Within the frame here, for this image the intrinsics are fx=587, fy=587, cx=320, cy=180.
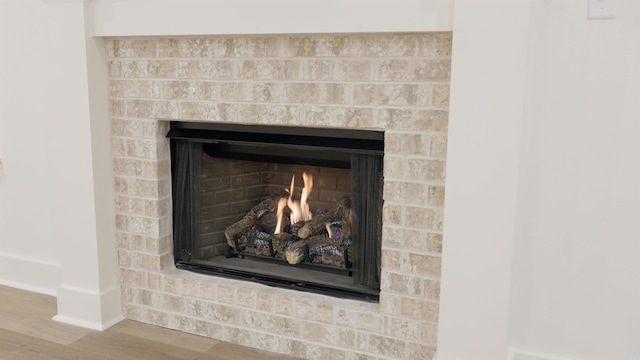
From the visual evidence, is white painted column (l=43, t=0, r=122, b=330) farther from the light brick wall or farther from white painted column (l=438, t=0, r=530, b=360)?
A: white painted column (l=438, t=0, r=530, b=360)

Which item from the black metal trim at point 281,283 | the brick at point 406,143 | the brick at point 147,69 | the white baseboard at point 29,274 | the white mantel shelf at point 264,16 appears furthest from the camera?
the white baseboard at point 29,274

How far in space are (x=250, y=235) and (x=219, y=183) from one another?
0.28m

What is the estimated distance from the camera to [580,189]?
1.90 meters

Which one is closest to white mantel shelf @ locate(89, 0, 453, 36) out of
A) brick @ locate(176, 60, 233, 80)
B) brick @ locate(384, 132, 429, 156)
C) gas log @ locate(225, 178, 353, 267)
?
brick @ locate(176, 60, 233, 80)

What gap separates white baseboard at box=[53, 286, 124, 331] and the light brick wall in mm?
59

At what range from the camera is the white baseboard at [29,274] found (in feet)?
9.73

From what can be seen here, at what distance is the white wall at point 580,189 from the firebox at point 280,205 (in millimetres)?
564

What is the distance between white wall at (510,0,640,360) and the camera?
1824 millimetres

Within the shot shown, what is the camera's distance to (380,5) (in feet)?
6.46

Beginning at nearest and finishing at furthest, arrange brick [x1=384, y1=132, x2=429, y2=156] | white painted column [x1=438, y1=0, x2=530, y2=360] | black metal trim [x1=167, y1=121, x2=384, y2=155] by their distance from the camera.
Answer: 1. white painted column [x1=438, y1=0, x2=530, y2=360]
2. brick [x1=384, y1=132, x2=429, y2=156]
3. black metal trim [x1=167, y1=121, x2=384, y2=155]

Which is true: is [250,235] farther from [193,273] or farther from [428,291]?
[428,291]

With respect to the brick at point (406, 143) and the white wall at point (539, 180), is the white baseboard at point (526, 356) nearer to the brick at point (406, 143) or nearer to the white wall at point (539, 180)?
A: the white wall at point (539, 180)

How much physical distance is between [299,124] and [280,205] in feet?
2.23

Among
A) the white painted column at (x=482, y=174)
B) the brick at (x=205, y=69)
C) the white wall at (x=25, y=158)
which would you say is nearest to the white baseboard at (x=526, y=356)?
the white painted column at (x=482, y=174)
